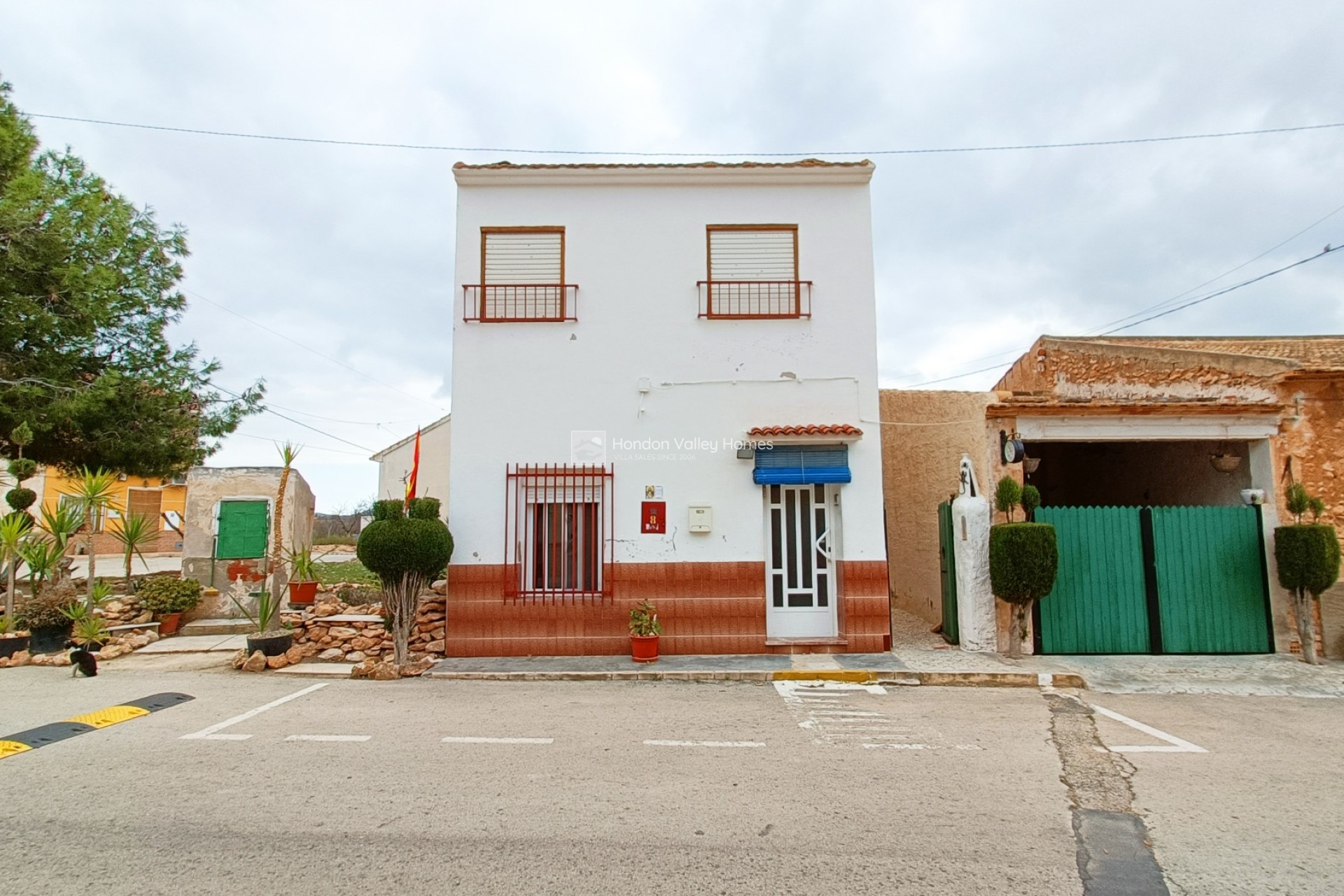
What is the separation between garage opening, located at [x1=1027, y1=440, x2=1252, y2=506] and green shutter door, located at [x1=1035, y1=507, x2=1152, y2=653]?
172cm

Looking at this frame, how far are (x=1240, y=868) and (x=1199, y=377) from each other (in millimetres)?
9178

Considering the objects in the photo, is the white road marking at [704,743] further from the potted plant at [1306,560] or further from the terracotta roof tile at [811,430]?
the potted plant at [1306,560]

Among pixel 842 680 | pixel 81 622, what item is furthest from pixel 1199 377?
pixel 81 622

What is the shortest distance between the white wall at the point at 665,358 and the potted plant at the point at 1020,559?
4.80ft

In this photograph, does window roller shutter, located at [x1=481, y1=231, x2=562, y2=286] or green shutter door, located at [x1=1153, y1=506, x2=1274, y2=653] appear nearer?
green shutter door, located at [x1=1153, y1=506, x2=1274, y2=653]

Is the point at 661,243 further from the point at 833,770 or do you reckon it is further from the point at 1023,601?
the point at 833,770

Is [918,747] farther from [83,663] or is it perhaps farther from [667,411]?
[83,663]

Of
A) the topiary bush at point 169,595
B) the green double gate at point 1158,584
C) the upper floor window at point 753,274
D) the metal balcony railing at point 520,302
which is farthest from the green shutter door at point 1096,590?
the topiary bush at point 169,595

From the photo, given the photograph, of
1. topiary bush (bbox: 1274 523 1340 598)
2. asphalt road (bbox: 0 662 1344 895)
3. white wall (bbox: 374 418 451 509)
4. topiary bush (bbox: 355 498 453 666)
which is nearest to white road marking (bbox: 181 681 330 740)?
asphalt road (bbox: 0 662 1344 895)

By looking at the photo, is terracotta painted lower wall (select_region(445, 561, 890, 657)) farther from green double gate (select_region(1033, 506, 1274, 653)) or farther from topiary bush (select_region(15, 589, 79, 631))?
topiary bush (select_region(15, 589, 79, 631))

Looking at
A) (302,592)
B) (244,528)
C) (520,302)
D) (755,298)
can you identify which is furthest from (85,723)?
(755,298)

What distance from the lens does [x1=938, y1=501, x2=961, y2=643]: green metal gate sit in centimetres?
1009

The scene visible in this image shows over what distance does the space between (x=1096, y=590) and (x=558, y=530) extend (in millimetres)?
7022

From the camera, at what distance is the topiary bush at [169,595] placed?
1097cm
